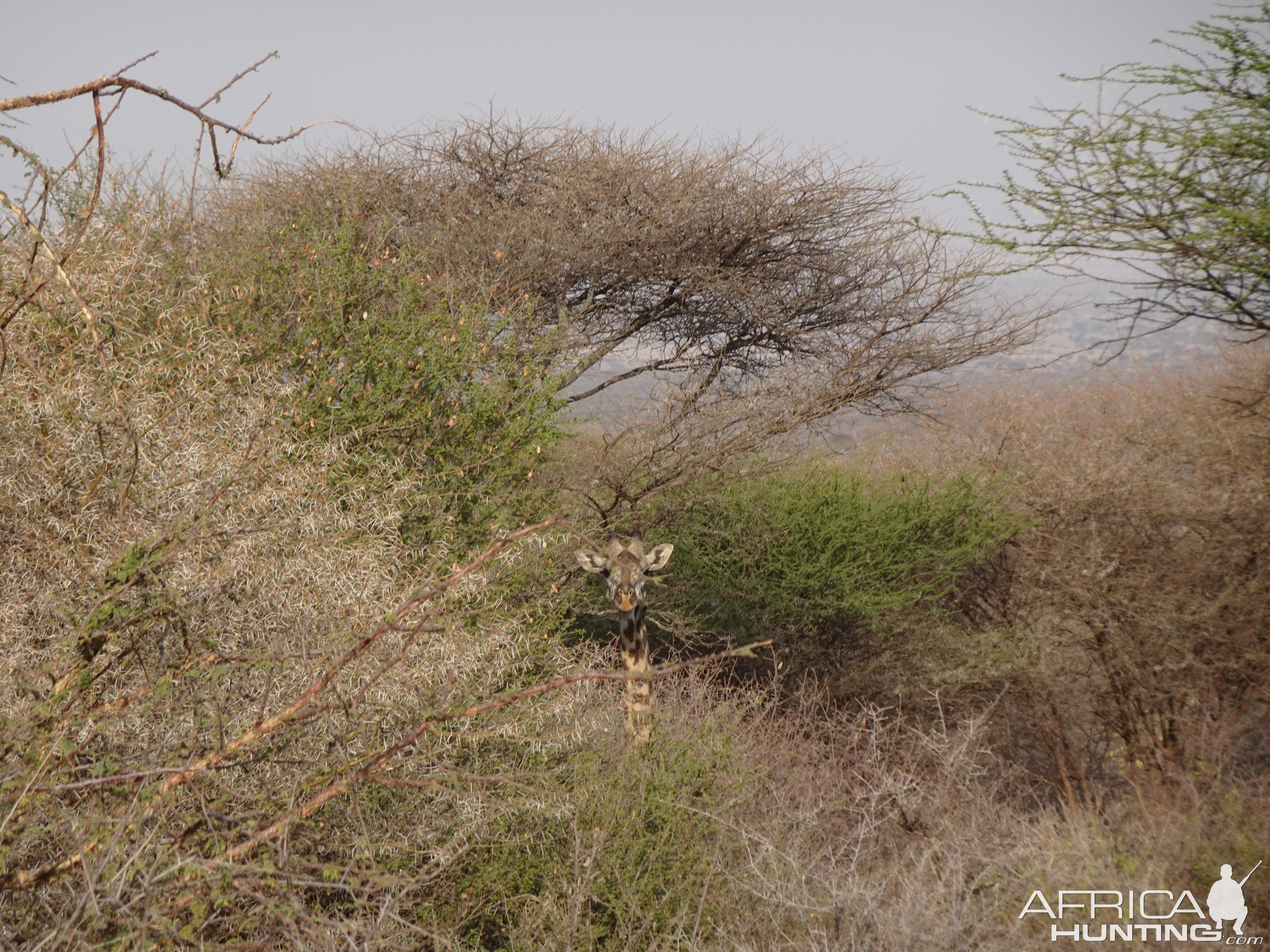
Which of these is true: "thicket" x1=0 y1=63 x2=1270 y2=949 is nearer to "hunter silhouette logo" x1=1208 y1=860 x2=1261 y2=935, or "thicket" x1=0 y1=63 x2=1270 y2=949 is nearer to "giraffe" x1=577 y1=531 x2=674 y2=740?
"hunter silhouette logo" x1=1208 y1=860 x2=1261 y2=935

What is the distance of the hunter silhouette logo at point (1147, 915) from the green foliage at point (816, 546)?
703 cm

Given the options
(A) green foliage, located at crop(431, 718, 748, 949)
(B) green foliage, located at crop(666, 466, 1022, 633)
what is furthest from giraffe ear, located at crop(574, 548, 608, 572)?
(B) green foliage, located at crop(666, 466, 1022, 633)

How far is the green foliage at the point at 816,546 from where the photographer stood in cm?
1170

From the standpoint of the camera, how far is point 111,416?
4.31 meters

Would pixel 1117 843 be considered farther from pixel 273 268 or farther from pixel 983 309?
pixel 983 309

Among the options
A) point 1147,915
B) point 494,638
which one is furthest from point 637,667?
point 1147,915

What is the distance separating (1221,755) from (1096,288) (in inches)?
181

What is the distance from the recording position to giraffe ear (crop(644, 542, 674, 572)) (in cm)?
590

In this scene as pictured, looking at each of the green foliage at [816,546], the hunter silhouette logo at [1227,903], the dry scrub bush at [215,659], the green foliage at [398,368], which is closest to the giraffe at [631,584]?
the dry scrub bush at [215,659]

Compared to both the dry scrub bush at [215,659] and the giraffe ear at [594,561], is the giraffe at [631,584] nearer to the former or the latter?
the giraffe ear at [594,561]

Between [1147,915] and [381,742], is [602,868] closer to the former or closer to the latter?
[381,742]

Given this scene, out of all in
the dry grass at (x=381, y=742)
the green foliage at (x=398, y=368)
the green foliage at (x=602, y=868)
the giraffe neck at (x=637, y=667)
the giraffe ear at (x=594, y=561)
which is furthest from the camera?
the green foliage at (x=398, y=368)

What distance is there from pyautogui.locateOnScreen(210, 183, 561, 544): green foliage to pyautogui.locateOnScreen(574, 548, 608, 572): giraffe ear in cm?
161

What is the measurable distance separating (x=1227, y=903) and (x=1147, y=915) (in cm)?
38
